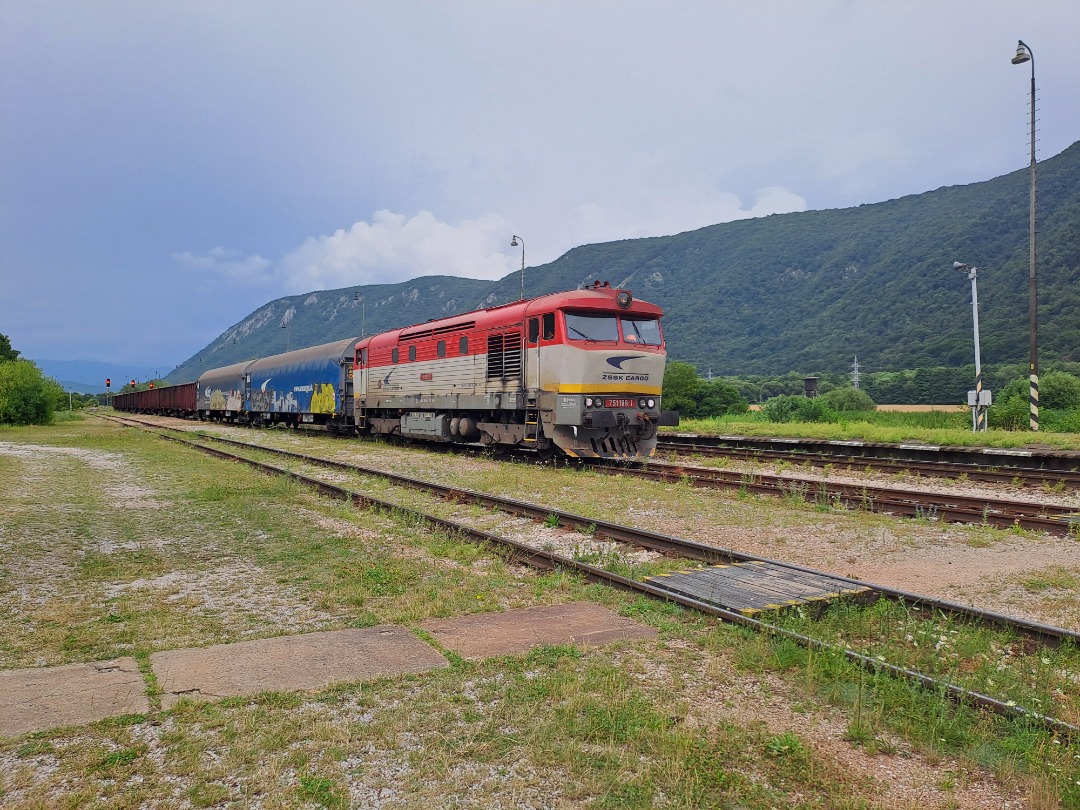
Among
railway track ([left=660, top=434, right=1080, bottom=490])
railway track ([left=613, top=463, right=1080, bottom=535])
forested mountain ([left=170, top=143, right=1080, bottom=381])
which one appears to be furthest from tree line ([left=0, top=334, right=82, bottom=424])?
railway track ([left=613, top=463, right=1080, bottom=535])

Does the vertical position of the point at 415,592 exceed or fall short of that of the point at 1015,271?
it falls short

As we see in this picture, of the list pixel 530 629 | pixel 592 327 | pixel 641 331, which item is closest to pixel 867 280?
pixel 641 331

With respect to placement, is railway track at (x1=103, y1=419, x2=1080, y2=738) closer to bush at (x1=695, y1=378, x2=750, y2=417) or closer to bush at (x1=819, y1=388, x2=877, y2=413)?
bush at (x1=819, y1=388, x2=877, y2=413)

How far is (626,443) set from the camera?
16.5 m

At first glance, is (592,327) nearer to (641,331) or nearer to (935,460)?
(641,331)

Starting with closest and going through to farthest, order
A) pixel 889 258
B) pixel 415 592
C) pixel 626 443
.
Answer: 1. pixel 415 592
2. pixel 626 443
3. pixel 889 258

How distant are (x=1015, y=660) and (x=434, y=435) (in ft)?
56.5

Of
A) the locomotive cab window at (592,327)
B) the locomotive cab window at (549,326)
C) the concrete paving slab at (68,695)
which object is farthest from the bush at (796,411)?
the concrete paving slab at (68,695)

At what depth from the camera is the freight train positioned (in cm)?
1573

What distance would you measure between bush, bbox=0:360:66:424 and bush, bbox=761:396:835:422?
42184 mm

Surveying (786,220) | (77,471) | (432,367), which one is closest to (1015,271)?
(786,220)

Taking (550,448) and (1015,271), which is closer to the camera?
(550,448)

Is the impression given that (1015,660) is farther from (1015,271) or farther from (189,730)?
(1015,271)

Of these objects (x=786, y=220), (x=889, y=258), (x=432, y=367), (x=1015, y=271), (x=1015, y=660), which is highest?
(x=786, y=220)
